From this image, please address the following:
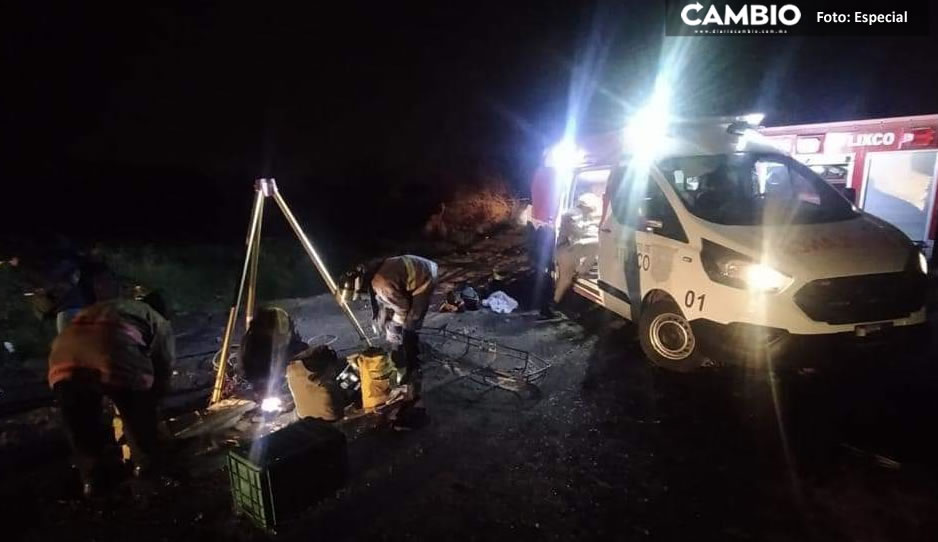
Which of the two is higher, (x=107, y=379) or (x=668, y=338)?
(x=107, y=379)

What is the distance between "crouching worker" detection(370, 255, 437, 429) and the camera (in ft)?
16.7

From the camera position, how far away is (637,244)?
5734 mm

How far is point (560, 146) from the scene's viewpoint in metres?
10.3

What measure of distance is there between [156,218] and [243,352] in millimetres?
18424

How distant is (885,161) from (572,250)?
648cm

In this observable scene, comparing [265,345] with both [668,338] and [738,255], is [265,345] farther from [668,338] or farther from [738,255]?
[738,255]

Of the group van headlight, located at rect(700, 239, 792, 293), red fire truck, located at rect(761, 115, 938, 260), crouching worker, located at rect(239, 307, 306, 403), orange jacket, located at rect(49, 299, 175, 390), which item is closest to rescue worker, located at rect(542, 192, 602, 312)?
van headlight, located at rect(700, 239, 792, 293)

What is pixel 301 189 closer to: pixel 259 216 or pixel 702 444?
pixel 259 216

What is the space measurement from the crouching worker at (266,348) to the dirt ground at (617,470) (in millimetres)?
677

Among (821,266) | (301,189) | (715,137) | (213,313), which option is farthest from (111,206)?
(821,266)

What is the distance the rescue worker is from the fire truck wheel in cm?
193

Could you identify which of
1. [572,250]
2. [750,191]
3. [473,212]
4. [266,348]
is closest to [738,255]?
[750,191]

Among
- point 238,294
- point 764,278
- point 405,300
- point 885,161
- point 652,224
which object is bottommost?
point 405,300

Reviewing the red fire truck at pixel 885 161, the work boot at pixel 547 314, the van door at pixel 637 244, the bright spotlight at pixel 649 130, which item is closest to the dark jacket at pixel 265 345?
the van door at pixel 637 244
